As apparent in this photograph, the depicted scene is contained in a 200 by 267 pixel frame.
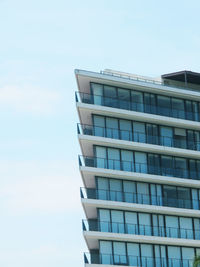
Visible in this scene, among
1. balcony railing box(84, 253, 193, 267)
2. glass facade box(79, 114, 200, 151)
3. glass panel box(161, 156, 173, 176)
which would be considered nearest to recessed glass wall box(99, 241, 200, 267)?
balcony railing box(84, 253, 193, 267)

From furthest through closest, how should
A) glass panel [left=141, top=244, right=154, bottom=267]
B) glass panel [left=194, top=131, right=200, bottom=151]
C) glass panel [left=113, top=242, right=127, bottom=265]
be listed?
glass panel [left=194, top=131, right=200, bottom=151]
glass panel [left=141, top=244, right=154, bottom=267]
glass panel [left=113, top=242, right=127, bottom=265]

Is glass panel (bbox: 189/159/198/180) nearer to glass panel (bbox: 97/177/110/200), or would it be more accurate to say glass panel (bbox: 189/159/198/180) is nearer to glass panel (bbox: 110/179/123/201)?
glass panel (bbox: 110/179/123/201)

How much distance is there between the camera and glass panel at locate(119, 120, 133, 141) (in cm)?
8836

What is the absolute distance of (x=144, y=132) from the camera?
3536 inches

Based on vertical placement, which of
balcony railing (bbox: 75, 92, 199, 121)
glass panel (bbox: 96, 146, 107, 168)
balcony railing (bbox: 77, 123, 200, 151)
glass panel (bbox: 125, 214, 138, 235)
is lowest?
glass panel (bbox: 125, 214, 138, 235)

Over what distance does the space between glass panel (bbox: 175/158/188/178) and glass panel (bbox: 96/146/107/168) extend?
25.5 feet

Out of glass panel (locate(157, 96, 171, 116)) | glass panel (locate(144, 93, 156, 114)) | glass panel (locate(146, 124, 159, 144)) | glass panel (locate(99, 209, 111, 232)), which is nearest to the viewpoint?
glass panel (locate(99, 209, 111, 232))

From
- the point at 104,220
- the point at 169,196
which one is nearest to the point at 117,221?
the point at 104,220

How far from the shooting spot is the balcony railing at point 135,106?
290 ft

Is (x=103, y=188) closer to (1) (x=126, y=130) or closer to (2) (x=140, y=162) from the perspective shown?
(2) (x=140, y=162)

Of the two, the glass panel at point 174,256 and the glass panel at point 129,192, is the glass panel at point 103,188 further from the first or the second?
the glass panel at point 174,256

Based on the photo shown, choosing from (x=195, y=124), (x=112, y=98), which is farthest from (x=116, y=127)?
(x=195, y=124)

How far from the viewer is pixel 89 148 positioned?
291ft

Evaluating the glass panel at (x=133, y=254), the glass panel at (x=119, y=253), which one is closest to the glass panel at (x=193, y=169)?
the glass panel at (x=133, y=254)
